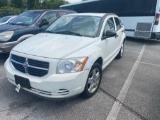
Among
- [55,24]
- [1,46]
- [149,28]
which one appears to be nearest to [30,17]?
[1,46]

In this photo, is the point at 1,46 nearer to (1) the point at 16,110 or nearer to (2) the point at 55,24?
(2) the point at 55,24

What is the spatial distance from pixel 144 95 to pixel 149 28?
5.97 m

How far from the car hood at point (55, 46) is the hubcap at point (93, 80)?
1.99 ft

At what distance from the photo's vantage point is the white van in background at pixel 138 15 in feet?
28.2

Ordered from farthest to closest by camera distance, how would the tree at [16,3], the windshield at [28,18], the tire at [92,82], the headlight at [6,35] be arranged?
the tree at [16,3] < the windshield at [28,18] < the headlight at [6,35] < the tire at [92,82]

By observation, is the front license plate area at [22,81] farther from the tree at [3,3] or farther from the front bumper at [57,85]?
the tree at [3,3]

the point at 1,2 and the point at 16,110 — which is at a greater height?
the point at 1,2

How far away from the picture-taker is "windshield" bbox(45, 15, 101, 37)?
155 inches

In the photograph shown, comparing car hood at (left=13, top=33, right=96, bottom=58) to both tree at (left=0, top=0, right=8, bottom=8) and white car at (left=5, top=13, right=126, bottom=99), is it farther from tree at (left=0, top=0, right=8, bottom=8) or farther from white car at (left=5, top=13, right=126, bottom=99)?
tree at (left=0, top=0, right=8, bottom=8)

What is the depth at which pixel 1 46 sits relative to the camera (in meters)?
5.14

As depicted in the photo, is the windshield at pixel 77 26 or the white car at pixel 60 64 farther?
the windshield at pixel 77 26

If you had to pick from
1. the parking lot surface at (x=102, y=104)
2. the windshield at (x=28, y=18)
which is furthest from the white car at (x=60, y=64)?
the windshield at (x=28, y=18)

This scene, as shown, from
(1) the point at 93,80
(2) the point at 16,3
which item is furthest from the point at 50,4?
(1) the point at 93,80

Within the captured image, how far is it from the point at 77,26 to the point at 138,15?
6.47 metres
